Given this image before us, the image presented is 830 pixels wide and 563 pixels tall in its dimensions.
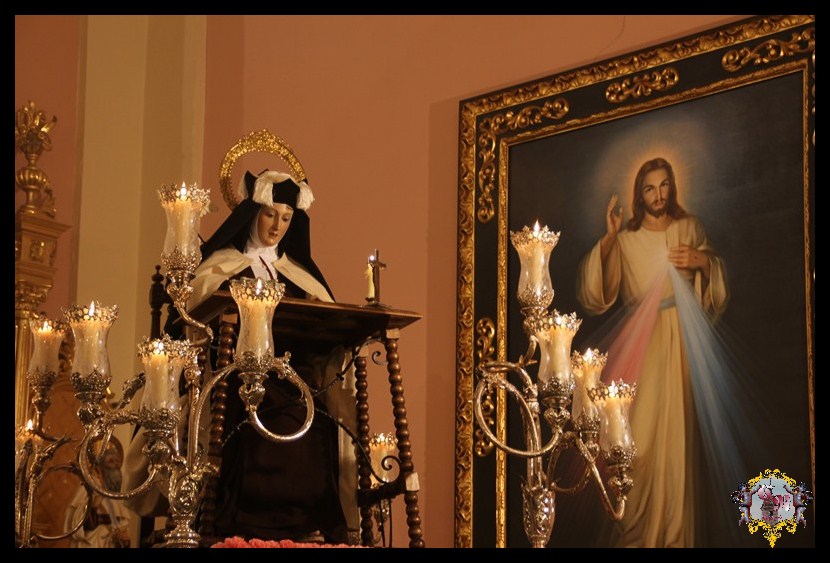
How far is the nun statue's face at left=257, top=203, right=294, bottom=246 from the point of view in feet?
14.7

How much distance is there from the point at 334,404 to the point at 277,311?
1.87ft

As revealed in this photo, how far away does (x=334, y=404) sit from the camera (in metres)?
4.48

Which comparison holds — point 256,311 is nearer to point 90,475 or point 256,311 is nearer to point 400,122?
point 90,475

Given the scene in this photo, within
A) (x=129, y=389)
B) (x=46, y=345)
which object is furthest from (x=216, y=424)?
(x=46, y=345)

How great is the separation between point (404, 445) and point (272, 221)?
94 cm

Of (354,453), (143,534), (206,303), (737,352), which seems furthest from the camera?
(143,534)

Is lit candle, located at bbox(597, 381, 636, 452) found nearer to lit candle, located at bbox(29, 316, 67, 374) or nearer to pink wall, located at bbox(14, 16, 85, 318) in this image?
lit candle, located at bbox(29, 316, 67, 374)

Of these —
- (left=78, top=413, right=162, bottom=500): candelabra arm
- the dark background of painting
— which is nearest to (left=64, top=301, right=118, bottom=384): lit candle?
(left=78, top=413, right=162, bottom=500): candelabra arm

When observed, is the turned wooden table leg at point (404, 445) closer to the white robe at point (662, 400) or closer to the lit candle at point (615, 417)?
the lit candle at point (615, 417)

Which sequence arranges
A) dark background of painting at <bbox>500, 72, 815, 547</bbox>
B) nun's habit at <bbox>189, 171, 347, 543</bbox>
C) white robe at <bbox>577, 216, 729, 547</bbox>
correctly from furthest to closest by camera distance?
1. white robe at <bbox>577, 216, 729, 547</bbox>
2. dark background of painting at <bbox>500, 72, 815, 547</bbox>
3. nun's habit at <bbox>189, 171, 347, 543</bbox>

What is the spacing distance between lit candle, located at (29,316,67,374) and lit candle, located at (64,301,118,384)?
48 centimetres

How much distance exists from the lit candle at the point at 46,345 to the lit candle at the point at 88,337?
1.58 feet
